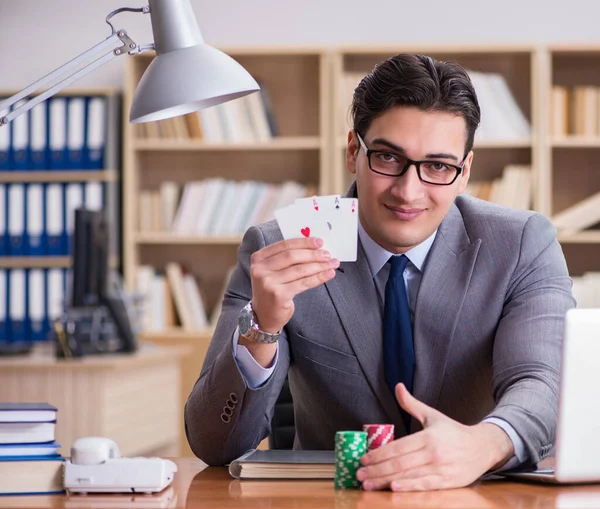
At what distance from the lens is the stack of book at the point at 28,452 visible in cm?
136

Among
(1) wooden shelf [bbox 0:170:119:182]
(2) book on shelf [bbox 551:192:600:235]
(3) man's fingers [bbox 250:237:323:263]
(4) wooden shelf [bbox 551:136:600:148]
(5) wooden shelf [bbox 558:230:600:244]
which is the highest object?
(4) wooden shelf [bbox 551:136:600:148]

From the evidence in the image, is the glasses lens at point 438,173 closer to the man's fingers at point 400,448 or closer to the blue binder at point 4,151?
the man's fingers at point 400,448

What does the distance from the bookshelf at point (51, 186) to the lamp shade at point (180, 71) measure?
9.84 feet

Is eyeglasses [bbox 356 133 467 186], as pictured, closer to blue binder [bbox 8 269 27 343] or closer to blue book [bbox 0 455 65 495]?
blue book [bbox 0 455 65 495]

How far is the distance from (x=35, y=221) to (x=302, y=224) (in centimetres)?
326

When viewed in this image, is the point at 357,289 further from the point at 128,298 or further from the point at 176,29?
the point at 128,298

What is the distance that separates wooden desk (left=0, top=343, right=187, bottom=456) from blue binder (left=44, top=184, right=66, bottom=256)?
0.83 metres

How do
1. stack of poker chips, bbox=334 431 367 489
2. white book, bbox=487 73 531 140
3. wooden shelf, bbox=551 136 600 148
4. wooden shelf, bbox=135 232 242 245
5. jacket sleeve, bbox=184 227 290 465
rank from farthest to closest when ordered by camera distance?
wooden shelf, bbox=135 232 242 245
white book, bbox=487 73 531 140
wooden shelf, bbox=551 136 600 148
jacket sleeve, bbox=184 227 290 465
stack of poker chips, bbox=334 431 367 489

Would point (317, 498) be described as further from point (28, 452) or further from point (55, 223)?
point (55, 223)

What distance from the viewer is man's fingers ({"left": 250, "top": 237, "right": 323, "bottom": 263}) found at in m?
1.45

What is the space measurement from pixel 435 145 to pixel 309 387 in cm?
54

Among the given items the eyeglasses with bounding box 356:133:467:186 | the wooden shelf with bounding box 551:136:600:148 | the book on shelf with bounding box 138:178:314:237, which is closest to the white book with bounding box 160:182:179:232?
the book on shelf with bounding box 138:178:314:237

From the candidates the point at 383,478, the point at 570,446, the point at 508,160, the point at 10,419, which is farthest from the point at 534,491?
the point at 508,160

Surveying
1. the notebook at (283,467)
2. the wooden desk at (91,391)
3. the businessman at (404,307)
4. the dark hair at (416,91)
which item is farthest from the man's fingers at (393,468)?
the wooden desk at (91,391)
